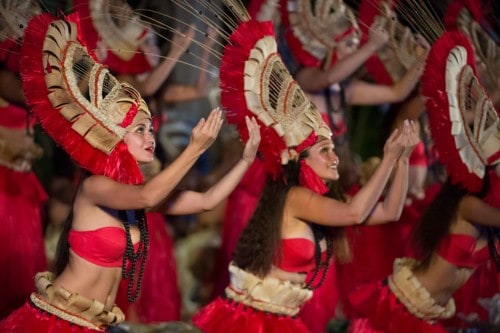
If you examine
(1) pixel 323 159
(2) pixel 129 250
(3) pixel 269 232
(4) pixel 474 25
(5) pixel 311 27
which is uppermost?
(4) pixel 474 25

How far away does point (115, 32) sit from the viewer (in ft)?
15.9

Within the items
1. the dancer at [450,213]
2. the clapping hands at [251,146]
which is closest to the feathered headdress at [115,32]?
the clapping hands at [251,146]

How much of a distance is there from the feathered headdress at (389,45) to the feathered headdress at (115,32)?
965mm

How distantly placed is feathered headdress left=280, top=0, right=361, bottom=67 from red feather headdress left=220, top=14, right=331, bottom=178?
1033mm

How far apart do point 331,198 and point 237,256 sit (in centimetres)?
A: 41

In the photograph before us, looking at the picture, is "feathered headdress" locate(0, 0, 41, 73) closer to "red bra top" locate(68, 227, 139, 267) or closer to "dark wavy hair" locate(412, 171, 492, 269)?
"red bra top" locate(68, 227, 139, 267)

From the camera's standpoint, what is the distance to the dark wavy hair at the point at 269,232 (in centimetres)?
412

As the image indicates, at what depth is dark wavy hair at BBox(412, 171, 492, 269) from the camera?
451cm

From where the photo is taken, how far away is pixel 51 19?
3621 millimetres

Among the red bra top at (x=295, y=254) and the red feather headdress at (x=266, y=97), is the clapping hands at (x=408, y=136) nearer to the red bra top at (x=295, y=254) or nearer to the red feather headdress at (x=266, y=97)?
the red feather headdress at (x=266, y=97)

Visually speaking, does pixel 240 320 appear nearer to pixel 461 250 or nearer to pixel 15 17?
pixel 461 250

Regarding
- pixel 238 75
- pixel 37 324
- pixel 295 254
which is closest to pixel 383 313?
pixel 295 254

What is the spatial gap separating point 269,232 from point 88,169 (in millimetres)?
818

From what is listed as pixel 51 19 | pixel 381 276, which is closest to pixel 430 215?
pixel 381 276
